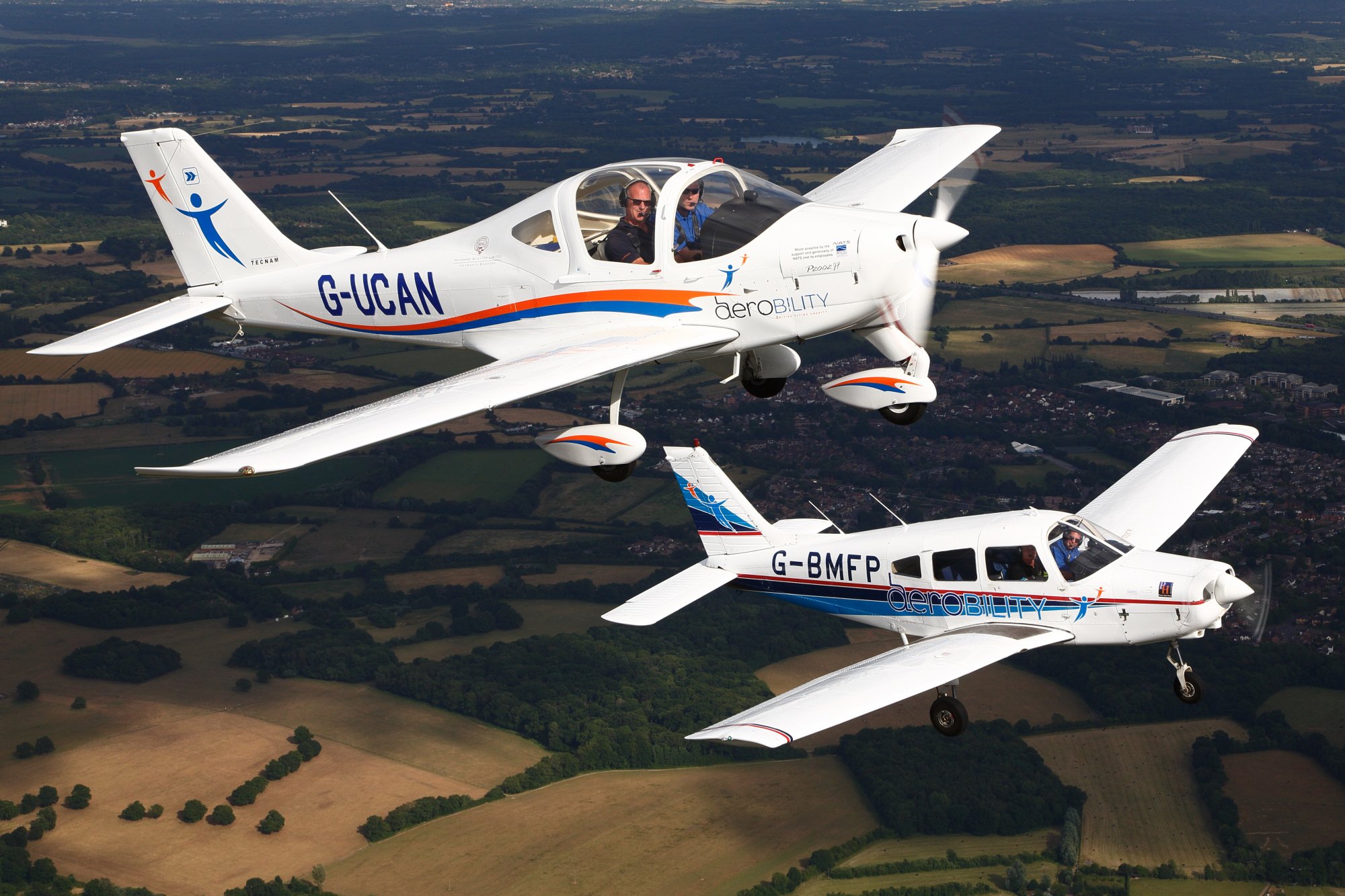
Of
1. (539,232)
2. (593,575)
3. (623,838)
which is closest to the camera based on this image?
(539,232)

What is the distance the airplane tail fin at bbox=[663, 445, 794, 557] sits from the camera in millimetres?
40906

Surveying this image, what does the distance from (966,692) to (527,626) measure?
47.5 m

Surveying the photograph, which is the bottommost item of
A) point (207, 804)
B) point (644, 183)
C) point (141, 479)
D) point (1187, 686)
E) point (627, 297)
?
point (207, 804)

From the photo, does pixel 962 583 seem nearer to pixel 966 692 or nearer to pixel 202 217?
pixel 202 217

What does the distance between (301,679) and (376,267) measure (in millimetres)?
121288

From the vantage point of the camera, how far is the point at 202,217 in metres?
30.7

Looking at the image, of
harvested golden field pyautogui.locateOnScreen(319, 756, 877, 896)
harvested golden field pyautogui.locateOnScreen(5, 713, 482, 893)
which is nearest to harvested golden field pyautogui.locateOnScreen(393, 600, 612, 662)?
harvested golden field pyautogui.locateOnScreen(5, 713, 482, 893)

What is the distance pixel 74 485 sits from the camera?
156000 mm

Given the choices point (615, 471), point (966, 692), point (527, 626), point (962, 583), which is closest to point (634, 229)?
point (615, 471)

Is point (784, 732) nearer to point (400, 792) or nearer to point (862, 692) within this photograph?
point (862, 692)

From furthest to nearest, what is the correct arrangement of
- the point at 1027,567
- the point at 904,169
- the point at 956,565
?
the point at 956,565 < the point at 1027,567 < the point at 904,169

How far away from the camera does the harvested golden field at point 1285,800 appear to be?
11662cm

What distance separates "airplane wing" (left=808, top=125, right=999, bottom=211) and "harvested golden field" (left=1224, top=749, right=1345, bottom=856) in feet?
305

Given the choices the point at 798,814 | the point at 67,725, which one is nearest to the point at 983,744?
the point at 798,814
